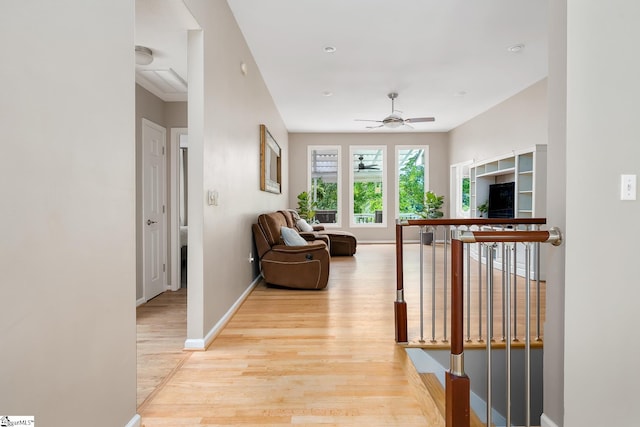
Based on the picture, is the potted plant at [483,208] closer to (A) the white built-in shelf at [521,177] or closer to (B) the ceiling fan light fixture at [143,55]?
(A) the white built-in shelf at [521,177]

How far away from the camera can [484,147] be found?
7.07 metres

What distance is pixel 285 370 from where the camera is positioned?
2172 mm

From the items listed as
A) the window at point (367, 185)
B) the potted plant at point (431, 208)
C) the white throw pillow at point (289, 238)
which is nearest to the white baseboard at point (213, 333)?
the white throw pillow at point (289, 238)

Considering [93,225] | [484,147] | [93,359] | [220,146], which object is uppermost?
[484,147]

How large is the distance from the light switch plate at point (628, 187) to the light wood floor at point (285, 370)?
1.29 meters

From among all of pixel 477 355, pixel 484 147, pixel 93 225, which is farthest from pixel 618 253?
pixel 484 147

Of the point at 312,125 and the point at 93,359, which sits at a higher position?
the point at 312,125

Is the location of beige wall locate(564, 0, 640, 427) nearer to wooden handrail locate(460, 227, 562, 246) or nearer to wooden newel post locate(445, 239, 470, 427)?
wooden handrail locate(460, 227, 562, 246)

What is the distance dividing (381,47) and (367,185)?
5173 mm

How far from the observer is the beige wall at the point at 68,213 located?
3.21 feet

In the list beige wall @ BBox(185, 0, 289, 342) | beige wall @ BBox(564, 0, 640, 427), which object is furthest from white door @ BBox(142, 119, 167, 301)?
beige wall @ BBox(564, 0, 640, 427)

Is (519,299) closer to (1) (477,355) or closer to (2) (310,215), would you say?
(1) (477,355)

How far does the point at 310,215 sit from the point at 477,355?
20.1 ft

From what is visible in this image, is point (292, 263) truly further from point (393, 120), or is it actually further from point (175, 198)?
point (393, 120)
